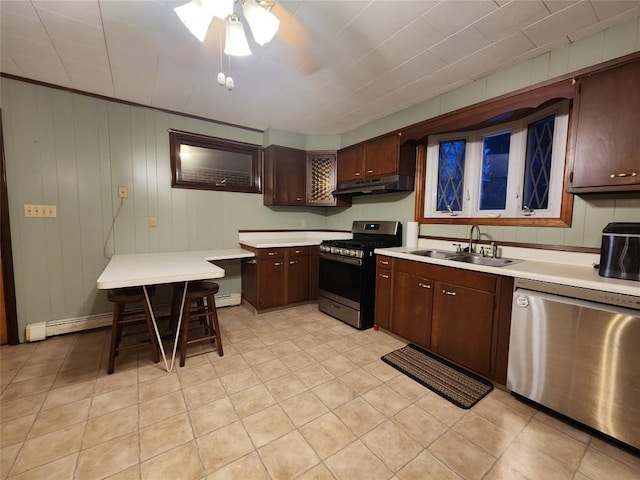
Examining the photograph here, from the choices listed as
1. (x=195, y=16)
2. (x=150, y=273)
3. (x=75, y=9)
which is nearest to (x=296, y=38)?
(x=195, y=16)

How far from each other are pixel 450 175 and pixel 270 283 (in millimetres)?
2404

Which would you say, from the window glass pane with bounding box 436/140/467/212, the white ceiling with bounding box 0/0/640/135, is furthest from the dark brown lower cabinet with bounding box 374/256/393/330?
the white ceiling with bounding box 0/0/640/135

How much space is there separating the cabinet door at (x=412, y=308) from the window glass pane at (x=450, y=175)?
3.17 ft

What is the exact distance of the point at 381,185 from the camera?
305 centimetres

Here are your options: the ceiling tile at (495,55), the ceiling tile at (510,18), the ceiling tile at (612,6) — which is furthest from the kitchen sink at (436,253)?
the ceiling tile at (612,6)

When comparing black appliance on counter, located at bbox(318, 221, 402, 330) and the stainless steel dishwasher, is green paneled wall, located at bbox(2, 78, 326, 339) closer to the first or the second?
black appliance on counter, located at bbox(318, 221, 402, 330)

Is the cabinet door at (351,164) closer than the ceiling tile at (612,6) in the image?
No

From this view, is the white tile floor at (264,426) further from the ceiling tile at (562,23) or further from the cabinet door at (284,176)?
the ceiling tile at (562,23)

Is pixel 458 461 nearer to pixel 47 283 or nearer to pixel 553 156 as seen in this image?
pixel 553 156

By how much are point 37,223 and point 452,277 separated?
151 inches

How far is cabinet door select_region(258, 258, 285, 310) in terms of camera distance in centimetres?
325

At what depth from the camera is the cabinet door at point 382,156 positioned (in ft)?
9.79

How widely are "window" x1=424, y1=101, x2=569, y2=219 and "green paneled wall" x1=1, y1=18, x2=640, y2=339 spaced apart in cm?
21

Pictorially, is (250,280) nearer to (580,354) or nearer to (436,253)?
(436,253)
